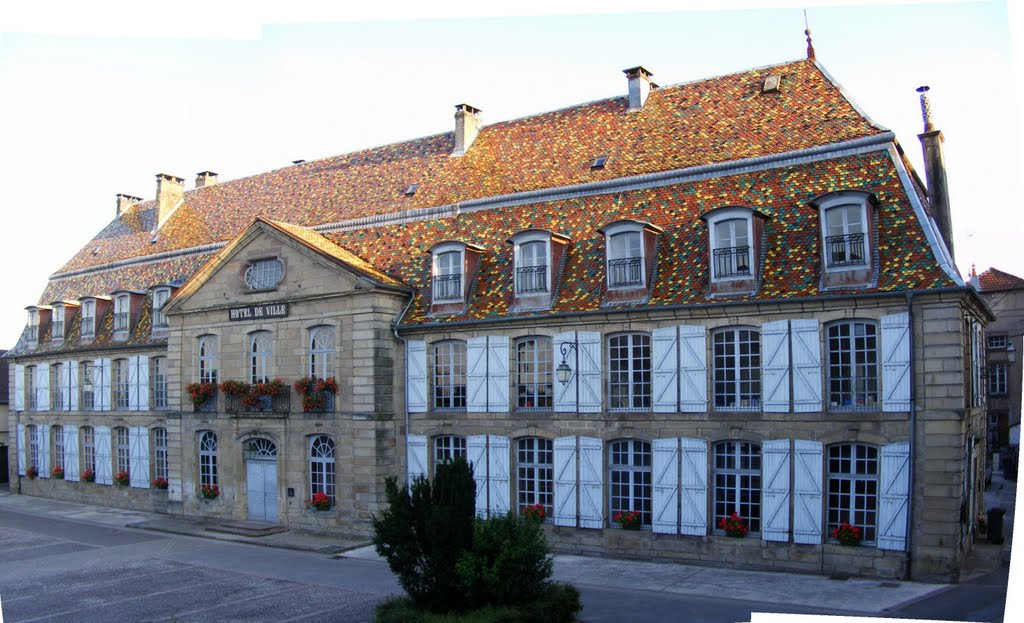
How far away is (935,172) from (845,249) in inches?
194

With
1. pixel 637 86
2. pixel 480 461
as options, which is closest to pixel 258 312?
pixel 480 461

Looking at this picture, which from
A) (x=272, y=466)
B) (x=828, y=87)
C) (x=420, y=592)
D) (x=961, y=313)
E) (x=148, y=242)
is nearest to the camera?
(x=420, y=592)

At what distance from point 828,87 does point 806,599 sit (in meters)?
12.7

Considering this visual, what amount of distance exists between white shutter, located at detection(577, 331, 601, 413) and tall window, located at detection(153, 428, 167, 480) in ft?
53.6

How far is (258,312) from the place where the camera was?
26297 millimetres

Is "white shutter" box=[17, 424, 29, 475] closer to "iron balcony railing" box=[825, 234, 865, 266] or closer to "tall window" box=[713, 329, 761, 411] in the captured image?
"tall window" box=[713, 329, 761, 411]

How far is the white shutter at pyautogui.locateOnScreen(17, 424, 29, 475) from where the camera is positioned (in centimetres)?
3719

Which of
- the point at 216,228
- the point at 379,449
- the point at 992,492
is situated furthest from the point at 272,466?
the point at 992,492

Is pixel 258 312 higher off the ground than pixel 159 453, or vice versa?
pixel 258 312

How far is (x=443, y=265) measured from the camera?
24266 mm

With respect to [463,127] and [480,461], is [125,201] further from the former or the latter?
[480,461]

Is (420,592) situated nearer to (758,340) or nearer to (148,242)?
(758,340)

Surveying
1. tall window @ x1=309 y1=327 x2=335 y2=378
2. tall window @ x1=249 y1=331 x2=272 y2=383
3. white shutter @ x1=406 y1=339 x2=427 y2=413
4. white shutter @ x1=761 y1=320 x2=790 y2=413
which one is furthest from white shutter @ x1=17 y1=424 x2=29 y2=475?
white shutter @ x1=761 y1=320 x2=790 y2=413

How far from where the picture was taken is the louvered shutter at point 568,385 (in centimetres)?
2156
